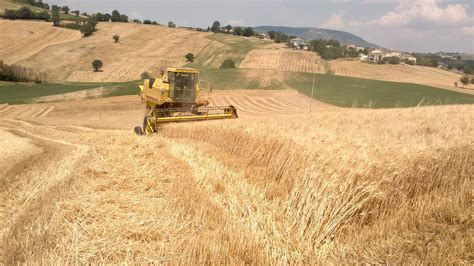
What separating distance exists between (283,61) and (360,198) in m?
65.3

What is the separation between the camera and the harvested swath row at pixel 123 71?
2554 inches

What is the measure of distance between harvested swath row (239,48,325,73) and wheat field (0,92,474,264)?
188ft

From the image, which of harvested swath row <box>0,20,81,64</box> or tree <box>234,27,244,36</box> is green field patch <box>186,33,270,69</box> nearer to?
tree <box>234,27,244,36</box>

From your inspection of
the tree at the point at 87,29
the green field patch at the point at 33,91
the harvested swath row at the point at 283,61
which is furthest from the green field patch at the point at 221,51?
the tree at the point at 87,29

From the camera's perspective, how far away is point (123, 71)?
68.6 metres

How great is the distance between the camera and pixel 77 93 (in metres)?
43.3

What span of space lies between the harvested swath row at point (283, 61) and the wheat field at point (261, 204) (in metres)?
57.3

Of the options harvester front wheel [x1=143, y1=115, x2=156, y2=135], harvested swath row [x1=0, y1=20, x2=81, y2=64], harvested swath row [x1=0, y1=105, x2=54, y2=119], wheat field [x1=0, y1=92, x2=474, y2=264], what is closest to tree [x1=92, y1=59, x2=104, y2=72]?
harvested swath row [x1=0, y1=20, x2=81, y2=64]

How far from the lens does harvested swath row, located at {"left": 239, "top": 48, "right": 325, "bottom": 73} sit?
6519 centimetres

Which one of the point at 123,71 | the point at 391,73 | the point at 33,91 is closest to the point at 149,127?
the point at 33,91

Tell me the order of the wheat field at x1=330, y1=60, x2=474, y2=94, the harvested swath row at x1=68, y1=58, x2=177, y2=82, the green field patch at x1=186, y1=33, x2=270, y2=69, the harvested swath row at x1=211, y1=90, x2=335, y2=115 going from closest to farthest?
the harvested swath row at x1=211, y1=90, x2=335, y2=115 → the wheat field at x1=330, y1=60, x2=474, y2=94 → the harvested swath row at x1=68, y1=58, x2=177, y2=82 → the green field patch at x1=186, y1=33, x2=270, y2=69

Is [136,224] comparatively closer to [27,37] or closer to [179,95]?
[179,95]

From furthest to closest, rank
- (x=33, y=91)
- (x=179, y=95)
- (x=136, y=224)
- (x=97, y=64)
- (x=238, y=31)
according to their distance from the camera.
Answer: (x=238, y=31) < (x=97, y=64) < (x=33, y=91) < (x=179, y=95) < (x=136, y=224)

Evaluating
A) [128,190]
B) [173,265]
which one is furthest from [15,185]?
[173,265]
